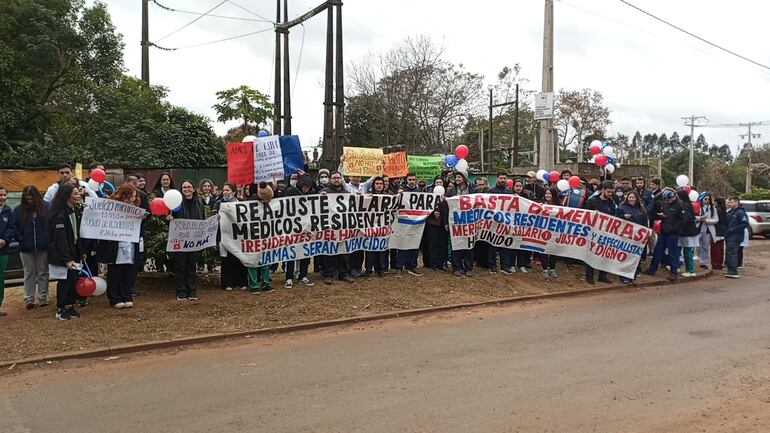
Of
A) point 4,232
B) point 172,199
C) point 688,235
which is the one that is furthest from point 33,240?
point 688,235

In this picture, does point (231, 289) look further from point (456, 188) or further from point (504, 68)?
point (504, 68)

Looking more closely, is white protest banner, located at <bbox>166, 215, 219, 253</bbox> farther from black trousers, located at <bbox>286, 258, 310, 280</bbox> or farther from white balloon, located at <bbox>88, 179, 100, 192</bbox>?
white balloon, located at <bbox>88, 179, 100, 192</bbox>

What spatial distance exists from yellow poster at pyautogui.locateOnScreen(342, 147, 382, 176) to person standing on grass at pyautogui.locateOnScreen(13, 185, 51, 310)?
596 cm

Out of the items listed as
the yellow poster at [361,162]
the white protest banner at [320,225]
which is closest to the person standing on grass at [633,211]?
the white protest banner at [320,225]

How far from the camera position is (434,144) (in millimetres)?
34219

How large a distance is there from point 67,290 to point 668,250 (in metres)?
11.0

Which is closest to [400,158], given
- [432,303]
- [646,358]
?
[432,303]

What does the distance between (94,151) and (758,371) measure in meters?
21.5

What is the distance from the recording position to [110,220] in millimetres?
7543

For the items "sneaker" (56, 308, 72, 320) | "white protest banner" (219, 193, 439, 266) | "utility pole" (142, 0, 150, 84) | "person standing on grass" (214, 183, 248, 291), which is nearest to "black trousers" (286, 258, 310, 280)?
"white protest banner" (219, 193, 439, 266)

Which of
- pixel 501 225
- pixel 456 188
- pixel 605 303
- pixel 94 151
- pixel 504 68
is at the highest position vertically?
pixel 504 68

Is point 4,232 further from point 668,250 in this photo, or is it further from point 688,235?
point 688,235

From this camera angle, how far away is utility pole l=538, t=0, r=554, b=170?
14570 millimetres

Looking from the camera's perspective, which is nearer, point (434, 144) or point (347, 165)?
point (347, 165)
